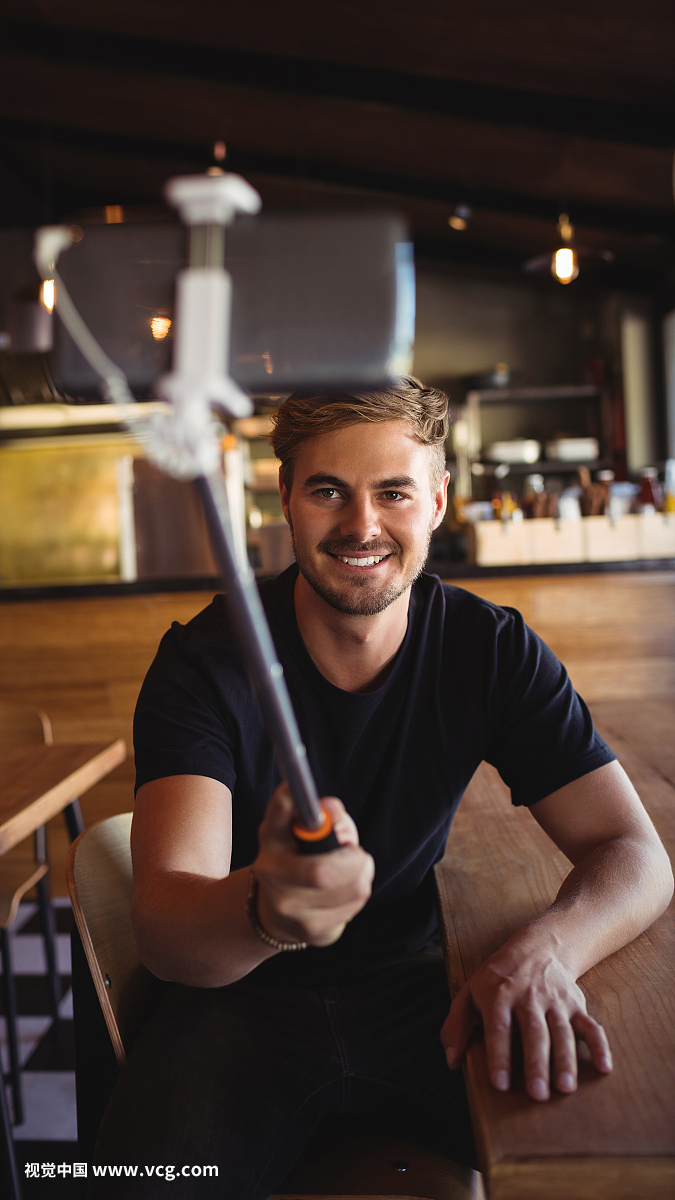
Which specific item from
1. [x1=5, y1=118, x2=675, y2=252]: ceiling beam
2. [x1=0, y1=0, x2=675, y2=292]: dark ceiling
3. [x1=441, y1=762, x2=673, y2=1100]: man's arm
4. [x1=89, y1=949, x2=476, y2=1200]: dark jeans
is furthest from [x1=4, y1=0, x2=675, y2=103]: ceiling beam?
[x1=89, y1=949, x2=476, y2=1200]: dark jeans

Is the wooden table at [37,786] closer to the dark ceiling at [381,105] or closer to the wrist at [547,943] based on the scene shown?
the wrist at [547,943]

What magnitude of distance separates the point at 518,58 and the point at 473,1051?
12.9 feet

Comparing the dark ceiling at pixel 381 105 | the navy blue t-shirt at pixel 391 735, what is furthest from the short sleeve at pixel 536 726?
the dark ceiling at pixel 381 105

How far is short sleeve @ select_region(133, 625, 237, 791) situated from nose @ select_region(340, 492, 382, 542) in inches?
10.2

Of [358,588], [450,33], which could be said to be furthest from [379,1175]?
[450,33]

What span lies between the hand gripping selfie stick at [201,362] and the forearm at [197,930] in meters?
0.43

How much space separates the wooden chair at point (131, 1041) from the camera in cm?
91

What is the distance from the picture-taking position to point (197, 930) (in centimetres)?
72

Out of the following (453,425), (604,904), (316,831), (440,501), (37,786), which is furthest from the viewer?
(453,425)

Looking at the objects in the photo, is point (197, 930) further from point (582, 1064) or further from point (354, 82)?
point (354, 82)

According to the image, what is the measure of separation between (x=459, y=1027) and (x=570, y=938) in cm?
15

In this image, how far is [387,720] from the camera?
1.08 meters

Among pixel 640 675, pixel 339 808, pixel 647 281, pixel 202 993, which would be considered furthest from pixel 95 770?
pixel 647 281

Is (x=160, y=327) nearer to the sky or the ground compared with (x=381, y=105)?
nearer to the ground
